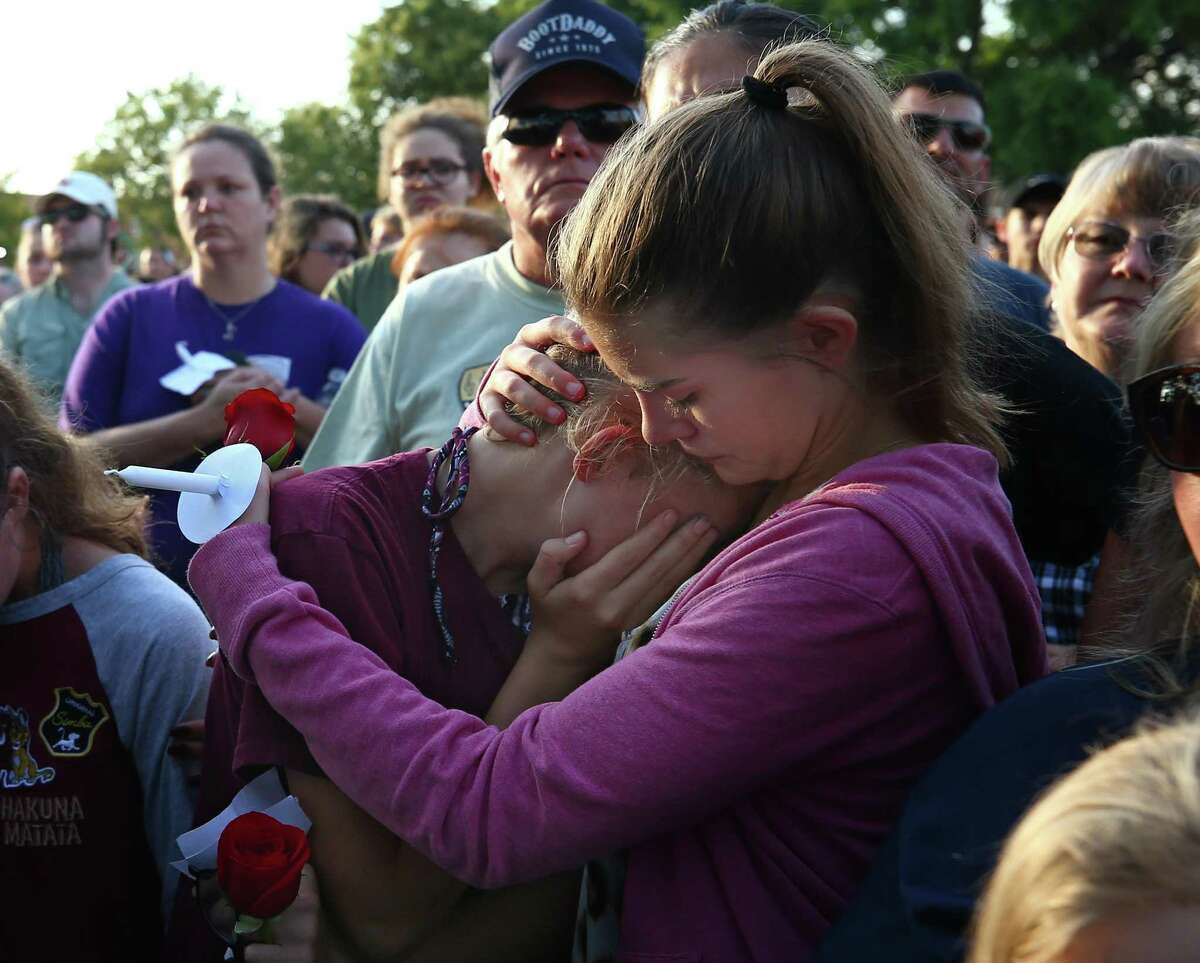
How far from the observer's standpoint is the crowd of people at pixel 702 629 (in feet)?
4.66

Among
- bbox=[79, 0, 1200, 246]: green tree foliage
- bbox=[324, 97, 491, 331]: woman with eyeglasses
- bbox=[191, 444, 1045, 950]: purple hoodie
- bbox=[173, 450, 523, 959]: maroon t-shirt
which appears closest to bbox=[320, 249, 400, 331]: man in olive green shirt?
bbox=[324, 97, 491, 331]: woman with eyeglasses

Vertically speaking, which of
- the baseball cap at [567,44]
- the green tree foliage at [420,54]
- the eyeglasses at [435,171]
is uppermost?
the green tree foliage at [420,54]

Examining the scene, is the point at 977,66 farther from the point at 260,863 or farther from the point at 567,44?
the point at 260,863

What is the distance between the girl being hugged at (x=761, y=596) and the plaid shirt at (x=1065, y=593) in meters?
1.09

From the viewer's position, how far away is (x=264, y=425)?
6.61 ft

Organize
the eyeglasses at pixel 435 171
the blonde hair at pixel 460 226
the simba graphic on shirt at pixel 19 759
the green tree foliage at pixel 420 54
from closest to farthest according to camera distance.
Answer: the simba graphic on shirt at pixel 19 759, the blonde hair at pixel 460 226, the eyeglasses at pixel 435 171, the green tree foliage at pixel 420 54

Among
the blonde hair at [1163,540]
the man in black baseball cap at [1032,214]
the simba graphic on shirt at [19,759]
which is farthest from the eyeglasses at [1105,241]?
the man in black baseball cap at [1032,214]

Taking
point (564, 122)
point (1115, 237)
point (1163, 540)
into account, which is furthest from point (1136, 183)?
point (1163, 540)

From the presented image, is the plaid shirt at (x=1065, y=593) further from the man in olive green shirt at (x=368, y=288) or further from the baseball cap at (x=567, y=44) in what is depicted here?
the man in olive green shirt at (x=368, y=288)

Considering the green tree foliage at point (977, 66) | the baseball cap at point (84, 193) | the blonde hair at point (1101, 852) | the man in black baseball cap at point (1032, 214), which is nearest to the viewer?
the blonde hair at point (1101, 852)

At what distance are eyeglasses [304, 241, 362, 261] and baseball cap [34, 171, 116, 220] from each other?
1152mm

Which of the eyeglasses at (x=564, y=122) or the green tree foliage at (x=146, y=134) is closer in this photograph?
the eyeglasses at (x=564, y=122)

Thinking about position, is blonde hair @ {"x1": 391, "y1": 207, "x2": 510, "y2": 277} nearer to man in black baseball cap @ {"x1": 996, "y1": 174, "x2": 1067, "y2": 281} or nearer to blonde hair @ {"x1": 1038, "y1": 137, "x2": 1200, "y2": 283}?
blonde hair @ {"x1": 1038, "y1": 137, "x2": 1200, "y2": 283}

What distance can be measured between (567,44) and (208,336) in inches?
78.6
